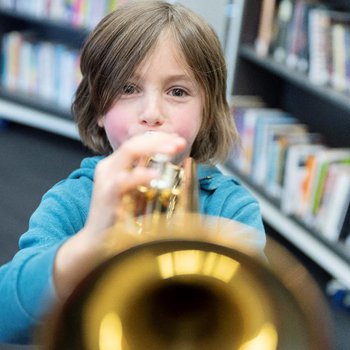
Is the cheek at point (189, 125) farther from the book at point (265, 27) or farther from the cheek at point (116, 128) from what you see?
the book at point (265, 27)

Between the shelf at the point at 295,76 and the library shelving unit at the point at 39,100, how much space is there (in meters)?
1.25

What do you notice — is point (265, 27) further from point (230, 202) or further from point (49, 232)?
point (49, 232)

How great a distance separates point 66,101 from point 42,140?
30cm

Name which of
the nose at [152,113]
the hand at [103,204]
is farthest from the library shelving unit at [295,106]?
the hand at [103,204]

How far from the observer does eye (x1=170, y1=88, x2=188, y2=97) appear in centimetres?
121

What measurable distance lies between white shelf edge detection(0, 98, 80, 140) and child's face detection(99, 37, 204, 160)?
281 centimetres

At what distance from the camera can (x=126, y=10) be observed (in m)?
1.30

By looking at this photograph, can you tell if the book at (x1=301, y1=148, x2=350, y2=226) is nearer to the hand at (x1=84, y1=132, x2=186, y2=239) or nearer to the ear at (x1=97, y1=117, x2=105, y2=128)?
the ear at (x1=97, y1=117, x2=105, y2=128)

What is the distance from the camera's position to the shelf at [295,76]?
8.19 feet

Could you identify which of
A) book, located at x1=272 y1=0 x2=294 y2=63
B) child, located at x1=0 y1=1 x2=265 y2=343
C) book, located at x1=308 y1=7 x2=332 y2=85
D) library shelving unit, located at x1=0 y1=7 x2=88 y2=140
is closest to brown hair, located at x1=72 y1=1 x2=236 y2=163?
child, located at x1=0 y1=1 x2=265 y2=343

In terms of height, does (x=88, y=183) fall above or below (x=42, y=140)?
above

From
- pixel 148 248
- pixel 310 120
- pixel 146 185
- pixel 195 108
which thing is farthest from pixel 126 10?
pixel 310 120

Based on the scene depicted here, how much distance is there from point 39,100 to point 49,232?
3.09m

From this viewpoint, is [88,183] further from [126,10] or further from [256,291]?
[256,291]
